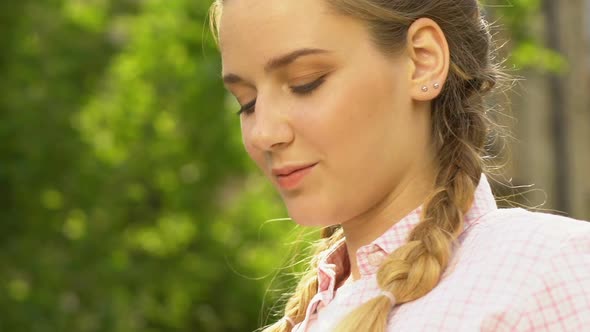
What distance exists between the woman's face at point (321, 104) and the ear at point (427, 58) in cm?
2

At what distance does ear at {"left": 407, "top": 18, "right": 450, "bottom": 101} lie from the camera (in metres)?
1.91

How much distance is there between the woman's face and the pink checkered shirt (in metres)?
0.15

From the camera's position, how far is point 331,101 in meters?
1.84

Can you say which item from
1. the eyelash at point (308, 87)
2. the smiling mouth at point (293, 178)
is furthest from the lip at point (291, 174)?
the eyelash at point (308, 87)

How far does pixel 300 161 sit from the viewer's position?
1873 mm

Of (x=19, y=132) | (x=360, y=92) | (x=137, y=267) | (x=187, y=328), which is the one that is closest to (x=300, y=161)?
(x=360, y=92)

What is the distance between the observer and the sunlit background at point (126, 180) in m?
9.02

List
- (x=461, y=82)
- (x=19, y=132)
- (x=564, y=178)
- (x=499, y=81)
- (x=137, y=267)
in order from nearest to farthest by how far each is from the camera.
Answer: (x=461, y=82), (x=499, y=81), (x=19, y=132), (x=137, y=267), (x=564, y=178)

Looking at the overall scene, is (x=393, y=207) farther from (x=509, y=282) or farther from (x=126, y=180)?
(x=126, y=180)

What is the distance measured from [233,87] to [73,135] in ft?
24.7

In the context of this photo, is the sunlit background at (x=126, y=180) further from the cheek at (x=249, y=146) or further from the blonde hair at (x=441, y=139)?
the cheek at (x=249, y=146)

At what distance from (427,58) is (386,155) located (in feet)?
0.57


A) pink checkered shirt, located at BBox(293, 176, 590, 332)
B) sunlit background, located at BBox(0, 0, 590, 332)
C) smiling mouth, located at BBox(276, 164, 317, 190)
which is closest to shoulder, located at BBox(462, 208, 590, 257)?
pink checkered shirt, located at BBox(293, 176, 590, 332)

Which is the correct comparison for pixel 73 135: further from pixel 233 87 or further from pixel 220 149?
pixel 233 87
